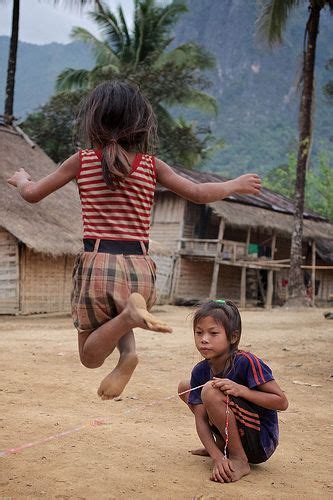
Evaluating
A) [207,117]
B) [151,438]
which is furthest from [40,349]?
[207,117]

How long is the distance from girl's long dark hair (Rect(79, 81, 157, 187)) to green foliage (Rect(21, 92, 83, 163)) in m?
21.9

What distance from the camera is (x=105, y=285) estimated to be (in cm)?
273

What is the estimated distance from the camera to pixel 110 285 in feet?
8.95

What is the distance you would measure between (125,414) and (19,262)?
33.0 feet

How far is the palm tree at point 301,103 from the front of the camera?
17781 millimetres

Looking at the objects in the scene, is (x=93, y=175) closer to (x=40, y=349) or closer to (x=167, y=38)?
(x=40, y=349)

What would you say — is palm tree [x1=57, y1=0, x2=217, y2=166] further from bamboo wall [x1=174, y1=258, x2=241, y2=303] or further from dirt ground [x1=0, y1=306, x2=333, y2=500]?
dirt ground [x1=0, y1=306, x2=333, y2=500]

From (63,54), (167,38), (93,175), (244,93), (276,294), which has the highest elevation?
(63,54)

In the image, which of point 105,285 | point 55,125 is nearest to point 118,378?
point 105,285

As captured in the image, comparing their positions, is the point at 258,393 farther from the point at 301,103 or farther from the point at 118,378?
the point at 301,103

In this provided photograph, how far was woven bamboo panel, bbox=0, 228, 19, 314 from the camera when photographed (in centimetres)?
1409

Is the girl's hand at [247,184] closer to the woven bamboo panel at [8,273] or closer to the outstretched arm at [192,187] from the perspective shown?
the outstretched arm at [192,187]

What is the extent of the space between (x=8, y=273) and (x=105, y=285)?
11.8 meters

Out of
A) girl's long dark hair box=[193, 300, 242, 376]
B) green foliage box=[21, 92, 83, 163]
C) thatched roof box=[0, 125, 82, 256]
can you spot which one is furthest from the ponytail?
green foliage box=[21, 92, 83, 163]
